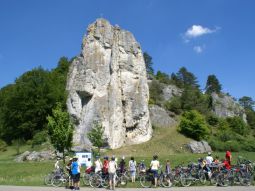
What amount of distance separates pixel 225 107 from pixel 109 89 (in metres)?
55.6

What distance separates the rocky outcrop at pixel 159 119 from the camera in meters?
70.7

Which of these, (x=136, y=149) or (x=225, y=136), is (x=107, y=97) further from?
(x=225, y=136)

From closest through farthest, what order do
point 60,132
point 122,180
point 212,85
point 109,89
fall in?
point 122,180 < point 60,132 < point 109,89 < point 212,85

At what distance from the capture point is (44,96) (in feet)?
221

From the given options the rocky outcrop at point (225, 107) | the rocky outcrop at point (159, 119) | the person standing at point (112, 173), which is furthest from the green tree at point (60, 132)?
the rocky outcrop at point (225, 107)

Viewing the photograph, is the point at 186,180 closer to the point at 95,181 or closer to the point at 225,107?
the point at 95,181

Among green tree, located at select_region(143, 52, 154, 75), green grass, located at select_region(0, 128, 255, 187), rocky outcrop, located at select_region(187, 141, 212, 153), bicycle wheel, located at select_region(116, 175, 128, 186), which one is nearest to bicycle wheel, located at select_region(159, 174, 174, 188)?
bicycle wheel, located at select_region(116, 175, 128, 186)

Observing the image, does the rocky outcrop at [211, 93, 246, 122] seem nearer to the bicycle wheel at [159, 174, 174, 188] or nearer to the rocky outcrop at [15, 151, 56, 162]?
the rocky outcrop at [15, 151, 56, 162]

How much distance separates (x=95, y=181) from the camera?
22703 millimetres

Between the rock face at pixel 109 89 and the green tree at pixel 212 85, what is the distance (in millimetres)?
64710

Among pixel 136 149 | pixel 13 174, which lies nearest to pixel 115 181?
pixel 13 174

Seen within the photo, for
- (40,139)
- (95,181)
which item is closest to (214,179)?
(95,181)

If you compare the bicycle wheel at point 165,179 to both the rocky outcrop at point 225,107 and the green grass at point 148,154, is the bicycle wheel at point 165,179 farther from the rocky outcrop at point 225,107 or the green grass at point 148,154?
the rocky outcrop at point 225,107

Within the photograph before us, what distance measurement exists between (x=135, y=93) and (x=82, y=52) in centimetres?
1086
